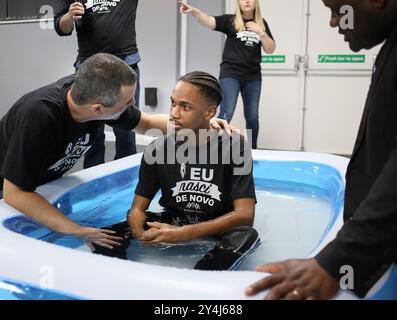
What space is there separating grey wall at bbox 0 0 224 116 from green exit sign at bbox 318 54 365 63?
1.04 meters

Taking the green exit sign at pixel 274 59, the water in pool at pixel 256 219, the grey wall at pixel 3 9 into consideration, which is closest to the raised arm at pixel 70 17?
the water in pool at pixel 256 219

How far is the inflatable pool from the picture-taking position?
985 mm

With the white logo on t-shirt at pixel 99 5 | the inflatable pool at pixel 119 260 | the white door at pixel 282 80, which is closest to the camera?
the inflatable pool at pixel 119 260

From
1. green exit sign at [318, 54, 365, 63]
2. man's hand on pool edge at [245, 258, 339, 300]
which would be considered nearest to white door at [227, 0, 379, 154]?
green exit sign at [318, 54, 365, 63]

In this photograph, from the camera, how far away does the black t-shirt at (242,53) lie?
3525mm

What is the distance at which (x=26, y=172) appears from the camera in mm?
1505

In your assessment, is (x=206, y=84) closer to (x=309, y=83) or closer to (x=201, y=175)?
(x=201, y=175)

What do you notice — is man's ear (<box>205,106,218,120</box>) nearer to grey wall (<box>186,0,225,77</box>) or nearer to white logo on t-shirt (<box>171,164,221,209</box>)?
white logo on t-shirt (<box>171,164,221,209</box>)

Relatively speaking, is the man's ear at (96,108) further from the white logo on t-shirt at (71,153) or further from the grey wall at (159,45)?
the grey wall at (159,45)

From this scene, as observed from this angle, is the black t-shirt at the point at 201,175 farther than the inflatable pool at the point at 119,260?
Yes

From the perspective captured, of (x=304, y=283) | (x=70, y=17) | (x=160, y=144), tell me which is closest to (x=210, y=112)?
(x=160, y=144)

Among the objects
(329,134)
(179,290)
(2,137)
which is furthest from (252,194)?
(329,134)

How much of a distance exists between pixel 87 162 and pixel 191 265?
134 centimetres

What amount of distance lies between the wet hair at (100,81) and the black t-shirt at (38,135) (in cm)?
9
